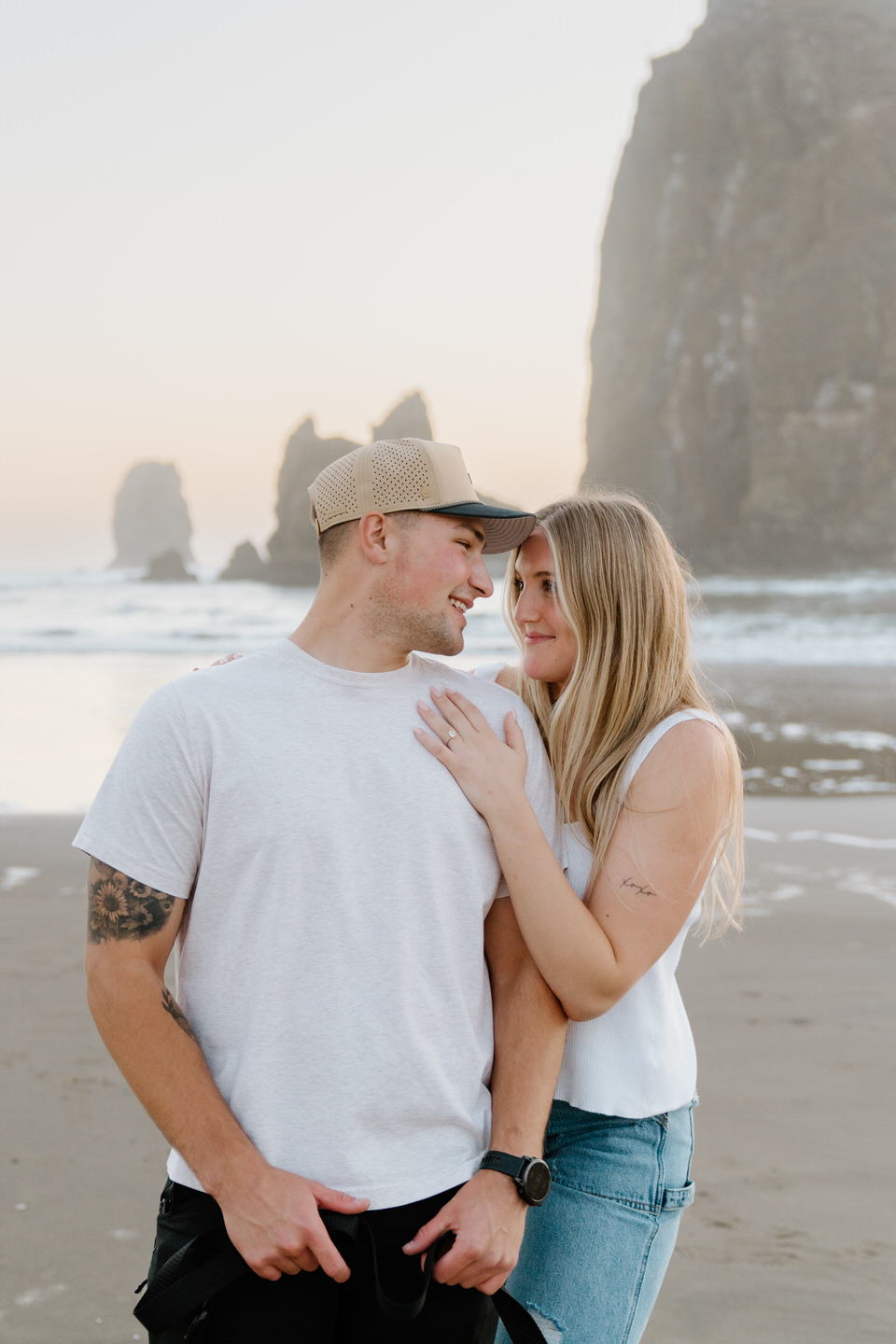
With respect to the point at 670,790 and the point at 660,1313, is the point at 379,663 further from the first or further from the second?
the point at 660,1313

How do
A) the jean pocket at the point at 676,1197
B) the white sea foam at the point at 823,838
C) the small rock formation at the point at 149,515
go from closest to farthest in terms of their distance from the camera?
the jean pocket at the point at 676,1197
the white sea foam at the point at 823,838
the small rock formation at the point at 149,515

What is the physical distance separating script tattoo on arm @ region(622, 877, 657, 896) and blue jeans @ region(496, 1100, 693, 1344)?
464 mm

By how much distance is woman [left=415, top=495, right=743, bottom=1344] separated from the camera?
6.20 ft

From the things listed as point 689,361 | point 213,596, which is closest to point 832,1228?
point 213,596

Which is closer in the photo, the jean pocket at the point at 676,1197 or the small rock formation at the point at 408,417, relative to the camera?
the jean pocket at the point at 676,1197

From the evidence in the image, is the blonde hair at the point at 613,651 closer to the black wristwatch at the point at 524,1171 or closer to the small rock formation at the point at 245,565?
the black wristwatch at the point at 524,1171

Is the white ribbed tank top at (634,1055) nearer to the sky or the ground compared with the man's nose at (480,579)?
nearer to the ground

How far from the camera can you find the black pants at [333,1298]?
171 cm

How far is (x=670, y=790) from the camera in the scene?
2.02 m

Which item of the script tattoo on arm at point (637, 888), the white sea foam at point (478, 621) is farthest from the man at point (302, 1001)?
the white sea foam at point (478, 621)

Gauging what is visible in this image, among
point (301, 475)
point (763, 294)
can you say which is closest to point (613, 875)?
point (763, 294)

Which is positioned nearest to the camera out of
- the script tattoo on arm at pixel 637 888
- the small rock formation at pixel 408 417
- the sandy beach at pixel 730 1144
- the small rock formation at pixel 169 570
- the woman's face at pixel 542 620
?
the script tattoo on arm at pixel 637 888

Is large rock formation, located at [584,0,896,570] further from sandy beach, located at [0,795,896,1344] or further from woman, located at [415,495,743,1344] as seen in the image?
woman, located at [415,495,743,1344]

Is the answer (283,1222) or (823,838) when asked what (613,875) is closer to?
(283,1222)
